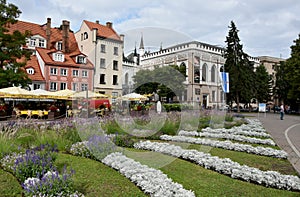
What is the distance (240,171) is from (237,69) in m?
40.7

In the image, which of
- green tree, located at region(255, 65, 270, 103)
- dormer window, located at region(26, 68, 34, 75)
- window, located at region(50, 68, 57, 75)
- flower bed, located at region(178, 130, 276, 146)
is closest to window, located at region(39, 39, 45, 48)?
window, located at region(50, 68, 57, 75)

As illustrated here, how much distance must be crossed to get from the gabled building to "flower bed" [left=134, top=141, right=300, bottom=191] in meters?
28.2

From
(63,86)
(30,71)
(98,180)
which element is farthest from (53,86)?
(98,180)

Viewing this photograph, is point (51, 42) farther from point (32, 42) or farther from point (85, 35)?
point (85, 35)

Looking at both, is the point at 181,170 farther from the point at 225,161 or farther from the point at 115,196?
the point at 115,196

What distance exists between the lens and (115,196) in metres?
5.08

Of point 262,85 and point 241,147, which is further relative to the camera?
point 262,85

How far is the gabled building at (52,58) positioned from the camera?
3719 centimetres

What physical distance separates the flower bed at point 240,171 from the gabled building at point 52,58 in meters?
28.2

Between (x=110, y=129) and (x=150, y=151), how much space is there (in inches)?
128

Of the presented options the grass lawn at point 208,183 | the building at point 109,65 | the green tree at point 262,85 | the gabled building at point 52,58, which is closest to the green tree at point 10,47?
the building at point 109,65

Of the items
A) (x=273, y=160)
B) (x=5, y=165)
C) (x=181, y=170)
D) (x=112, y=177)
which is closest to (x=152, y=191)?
(x=112, y=177)

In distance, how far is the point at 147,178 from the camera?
5.66m

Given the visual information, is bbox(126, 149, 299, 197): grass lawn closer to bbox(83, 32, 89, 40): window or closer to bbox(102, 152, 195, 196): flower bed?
bbox(102, 152, 195, 196): flower bed
